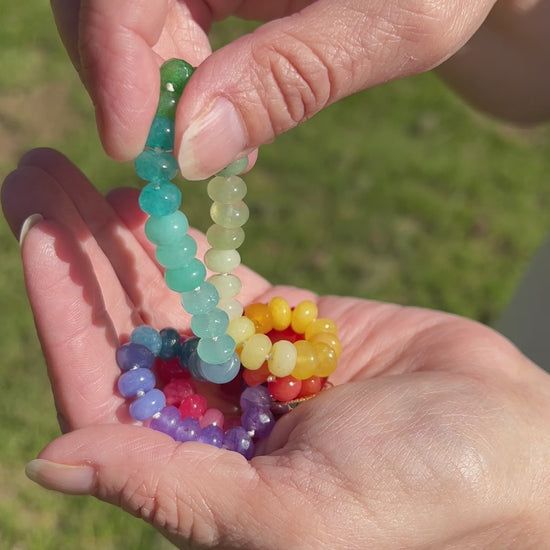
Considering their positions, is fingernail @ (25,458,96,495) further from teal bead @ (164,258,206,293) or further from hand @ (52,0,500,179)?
hand @ (52,0,500,179)

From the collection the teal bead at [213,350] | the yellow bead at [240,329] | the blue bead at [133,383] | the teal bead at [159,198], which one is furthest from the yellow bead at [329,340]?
the teal bead at [159,198]

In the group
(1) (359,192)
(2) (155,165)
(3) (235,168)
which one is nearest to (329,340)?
(3) (235,168)

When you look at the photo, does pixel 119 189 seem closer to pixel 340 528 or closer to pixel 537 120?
pixel 340 528

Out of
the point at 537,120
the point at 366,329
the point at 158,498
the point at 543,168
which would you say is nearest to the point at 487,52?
the point at 537,120

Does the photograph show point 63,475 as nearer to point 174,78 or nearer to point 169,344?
point 169,344

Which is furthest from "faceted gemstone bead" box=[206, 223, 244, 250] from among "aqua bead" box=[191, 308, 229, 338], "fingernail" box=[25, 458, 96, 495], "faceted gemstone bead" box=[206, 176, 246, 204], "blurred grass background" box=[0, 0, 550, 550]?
"blurred grass background" box=[0, 0, 550, 550]
